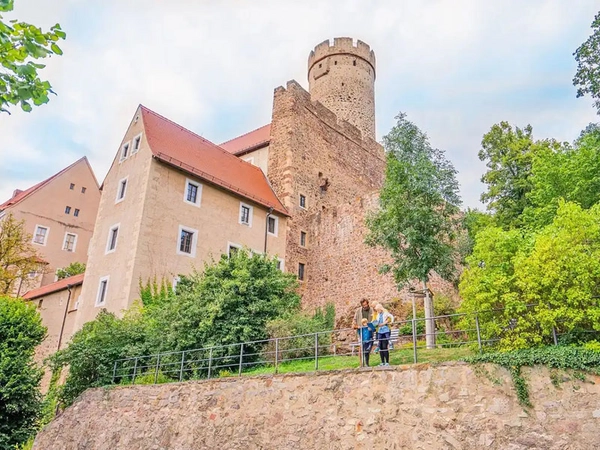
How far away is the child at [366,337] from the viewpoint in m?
10.3

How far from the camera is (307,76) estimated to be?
40969 mm

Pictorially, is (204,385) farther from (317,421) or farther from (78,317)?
(78,317)

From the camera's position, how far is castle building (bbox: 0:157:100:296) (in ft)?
109

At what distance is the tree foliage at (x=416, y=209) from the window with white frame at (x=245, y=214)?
10.4 m

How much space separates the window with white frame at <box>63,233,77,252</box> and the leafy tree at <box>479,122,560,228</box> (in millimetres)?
28649

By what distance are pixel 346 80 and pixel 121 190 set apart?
21.4 meters

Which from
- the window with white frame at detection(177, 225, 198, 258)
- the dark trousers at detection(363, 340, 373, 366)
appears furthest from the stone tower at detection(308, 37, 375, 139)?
the dark trousers at detection(363, 340, 373, 366)

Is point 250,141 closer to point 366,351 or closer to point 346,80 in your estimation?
point 346,80

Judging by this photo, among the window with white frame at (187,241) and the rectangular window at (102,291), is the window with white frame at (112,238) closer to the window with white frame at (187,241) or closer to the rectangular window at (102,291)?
the rectangular window at (102,291)

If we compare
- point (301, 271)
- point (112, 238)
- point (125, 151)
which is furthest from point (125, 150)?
point (301, 271)

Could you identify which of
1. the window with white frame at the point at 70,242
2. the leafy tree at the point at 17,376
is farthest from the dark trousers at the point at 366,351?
the window with white frame at the point at 70,242

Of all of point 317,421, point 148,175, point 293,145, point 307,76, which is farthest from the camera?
point 307,76

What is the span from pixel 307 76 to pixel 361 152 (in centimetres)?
1047

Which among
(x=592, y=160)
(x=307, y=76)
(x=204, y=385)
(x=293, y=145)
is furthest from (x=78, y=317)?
(x=307, y=76)
